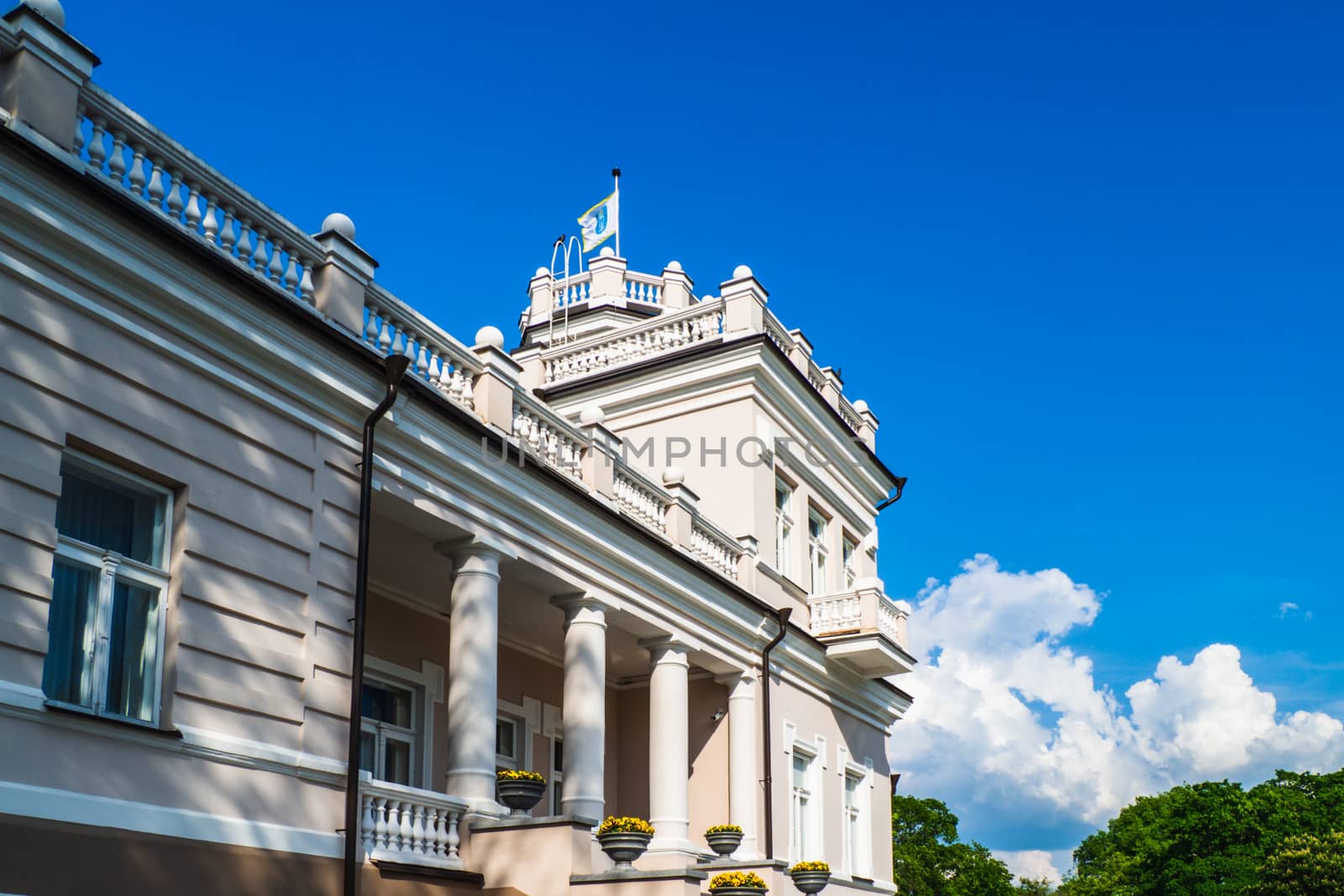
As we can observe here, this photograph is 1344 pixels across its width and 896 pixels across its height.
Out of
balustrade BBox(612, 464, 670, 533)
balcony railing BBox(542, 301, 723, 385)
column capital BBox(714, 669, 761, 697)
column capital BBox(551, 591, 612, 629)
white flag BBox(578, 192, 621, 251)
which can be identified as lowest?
column capital BBox(714, 669, 761, 697)

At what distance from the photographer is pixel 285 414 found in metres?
11.5

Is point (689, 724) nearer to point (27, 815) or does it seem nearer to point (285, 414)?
point (285, 414)

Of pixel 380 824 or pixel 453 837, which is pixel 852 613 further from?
pixel 380 824

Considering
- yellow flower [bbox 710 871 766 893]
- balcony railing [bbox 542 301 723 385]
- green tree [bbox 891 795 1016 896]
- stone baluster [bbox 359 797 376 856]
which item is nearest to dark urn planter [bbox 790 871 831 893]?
yellow flower [bbox 710 871 766 893]

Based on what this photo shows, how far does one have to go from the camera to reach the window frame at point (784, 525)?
23.4 metres

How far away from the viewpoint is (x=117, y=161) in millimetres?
10266

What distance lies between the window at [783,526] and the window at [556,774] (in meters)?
5.11

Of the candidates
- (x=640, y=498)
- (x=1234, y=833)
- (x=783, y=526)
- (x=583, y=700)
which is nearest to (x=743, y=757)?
(x=640, y=498)

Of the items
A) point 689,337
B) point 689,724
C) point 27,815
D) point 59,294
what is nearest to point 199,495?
point 59,294

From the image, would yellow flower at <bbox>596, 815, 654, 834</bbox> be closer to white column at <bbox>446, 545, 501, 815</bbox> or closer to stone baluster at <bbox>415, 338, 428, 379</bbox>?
white column at <bbox>446, 545, 501, 815</bbox>

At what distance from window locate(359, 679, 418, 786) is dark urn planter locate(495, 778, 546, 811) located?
3257mm

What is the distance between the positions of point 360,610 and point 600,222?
617 inches

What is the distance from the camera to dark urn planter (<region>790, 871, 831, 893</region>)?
17.8 m

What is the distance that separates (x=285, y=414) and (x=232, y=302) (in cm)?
112
